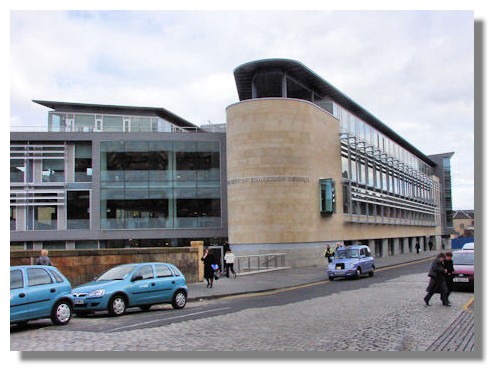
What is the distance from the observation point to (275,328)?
1102cm

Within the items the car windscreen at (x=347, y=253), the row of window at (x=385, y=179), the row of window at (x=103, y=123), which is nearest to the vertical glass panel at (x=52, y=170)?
the row of window at (x=103, y=123)

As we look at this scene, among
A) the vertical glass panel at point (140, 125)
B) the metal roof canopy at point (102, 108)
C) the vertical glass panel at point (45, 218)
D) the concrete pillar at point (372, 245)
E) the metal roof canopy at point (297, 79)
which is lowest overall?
the concrete pillar at point (372, 245)

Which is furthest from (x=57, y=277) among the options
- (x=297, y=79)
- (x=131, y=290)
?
(x=297, y=79)

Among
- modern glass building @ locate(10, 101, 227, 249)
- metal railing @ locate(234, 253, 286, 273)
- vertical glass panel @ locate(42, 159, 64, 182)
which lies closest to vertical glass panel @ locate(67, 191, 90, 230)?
modern glass building @ locate(10, 101, 227, 249)

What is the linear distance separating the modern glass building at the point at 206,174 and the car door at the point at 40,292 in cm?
2423

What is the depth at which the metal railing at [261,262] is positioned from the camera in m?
31.2

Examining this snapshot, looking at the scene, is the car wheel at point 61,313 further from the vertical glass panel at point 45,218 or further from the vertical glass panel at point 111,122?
Result: the vertical glass panel at point 111,122

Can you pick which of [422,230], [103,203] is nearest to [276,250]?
[103,203]

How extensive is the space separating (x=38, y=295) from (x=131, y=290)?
332 cm

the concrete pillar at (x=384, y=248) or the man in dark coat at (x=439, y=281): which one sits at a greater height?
the man in dark coat at (x=439, y=281)

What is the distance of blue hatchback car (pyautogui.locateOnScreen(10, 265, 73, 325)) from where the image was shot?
11.5 m

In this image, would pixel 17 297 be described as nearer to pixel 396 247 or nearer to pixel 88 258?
pixel 88 258

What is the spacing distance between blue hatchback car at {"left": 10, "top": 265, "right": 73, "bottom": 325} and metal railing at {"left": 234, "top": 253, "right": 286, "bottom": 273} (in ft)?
59.9

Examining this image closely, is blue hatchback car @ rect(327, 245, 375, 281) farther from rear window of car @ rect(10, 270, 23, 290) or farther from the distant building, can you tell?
rear window of car @ rect(10, 270, 23, 290)
